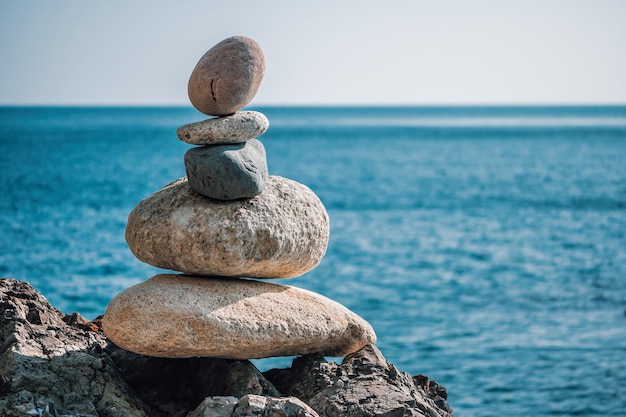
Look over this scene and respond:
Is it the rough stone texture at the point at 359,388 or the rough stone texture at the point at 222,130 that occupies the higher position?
the rough stone texture at the point at 222,130

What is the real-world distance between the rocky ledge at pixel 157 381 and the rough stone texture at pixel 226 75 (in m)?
2.25

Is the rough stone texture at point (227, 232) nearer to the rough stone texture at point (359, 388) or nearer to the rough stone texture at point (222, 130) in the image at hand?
the rough stone texture at point (222, 130)

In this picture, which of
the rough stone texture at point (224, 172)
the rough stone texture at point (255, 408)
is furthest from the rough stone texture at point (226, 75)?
the rough stone texture at point (255, 408)

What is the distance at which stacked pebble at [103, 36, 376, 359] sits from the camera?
661 cm

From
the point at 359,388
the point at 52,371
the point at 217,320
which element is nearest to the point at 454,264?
the point at 359,388

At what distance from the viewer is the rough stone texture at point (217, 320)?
6547 mm

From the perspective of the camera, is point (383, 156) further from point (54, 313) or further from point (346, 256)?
point (54, 313)

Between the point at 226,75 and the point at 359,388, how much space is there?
2.83 meters

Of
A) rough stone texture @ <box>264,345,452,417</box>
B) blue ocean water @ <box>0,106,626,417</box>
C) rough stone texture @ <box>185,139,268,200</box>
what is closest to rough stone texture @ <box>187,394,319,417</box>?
rough stone texture @ <box>264,345,452,417</box>

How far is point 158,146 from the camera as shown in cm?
8431

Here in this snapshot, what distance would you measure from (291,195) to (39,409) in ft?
8.94

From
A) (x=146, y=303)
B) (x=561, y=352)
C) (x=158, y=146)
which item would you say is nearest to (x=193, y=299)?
(x=146, y=303)

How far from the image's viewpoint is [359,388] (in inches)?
254

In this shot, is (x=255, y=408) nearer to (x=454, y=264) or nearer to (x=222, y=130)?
(x=222, y=130)
